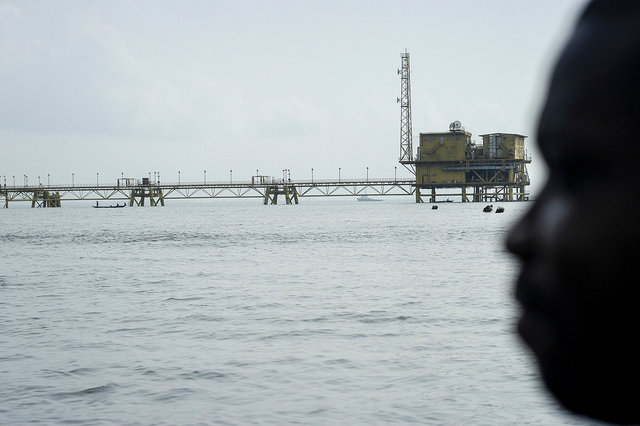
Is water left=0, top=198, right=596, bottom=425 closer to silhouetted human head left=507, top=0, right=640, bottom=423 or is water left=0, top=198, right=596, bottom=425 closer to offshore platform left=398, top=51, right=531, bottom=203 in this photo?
silhouetted human head left=507, top=0, right=640, bottom=423

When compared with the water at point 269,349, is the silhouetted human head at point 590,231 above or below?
above

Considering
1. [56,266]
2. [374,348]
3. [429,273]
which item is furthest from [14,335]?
[56,266]

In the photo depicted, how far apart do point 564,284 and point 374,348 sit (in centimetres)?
1340

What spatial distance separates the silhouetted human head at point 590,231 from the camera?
97 centimetres

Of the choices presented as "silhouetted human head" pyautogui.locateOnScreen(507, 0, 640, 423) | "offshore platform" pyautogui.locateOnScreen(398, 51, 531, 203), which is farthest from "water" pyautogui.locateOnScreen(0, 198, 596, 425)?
"offshore platform" pyautogui.locateOnScreen(398, 51, 531, 203)

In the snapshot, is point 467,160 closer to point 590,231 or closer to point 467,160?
point 467,160

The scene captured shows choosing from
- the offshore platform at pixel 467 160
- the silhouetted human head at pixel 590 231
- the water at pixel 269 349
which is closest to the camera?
the silhouetted human head at pixel 590 231

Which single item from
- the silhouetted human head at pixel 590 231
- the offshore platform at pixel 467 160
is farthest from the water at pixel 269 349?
the offshore platform at pixel 467 160

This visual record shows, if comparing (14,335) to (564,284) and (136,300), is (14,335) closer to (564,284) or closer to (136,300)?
(136,300)

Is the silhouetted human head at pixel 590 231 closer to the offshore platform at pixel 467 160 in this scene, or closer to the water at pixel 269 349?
the water at pixel 269 349

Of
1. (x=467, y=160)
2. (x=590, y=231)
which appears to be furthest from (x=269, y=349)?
(x=467, y=160)

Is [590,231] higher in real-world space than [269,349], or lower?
higher

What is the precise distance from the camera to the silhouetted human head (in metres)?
0.97

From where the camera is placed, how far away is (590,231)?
968 millimetres
